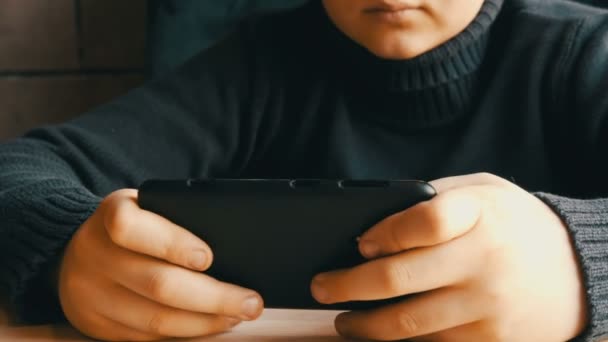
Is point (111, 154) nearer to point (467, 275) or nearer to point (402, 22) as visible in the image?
point (402, 22)

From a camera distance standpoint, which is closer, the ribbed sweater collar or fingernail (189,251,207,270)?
fingernail (189,251,207,270)

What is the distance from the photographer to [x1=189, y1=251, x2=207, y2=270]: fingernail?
1.64ft

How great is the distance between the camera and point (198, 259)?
502mm

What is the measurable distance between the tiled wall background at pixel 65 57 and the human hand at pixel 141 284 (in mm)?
907

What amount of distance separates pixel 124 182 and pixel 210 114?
14cm

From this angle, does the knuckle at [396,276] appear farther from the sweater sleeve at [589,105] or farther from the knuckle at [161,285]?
the sweater sleeve at [589,105]

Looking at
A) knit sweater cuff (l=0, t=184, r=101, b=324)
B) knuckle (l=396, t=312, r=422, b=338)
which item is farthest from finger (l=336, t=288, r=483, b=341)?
knit sweater cuff (l=0, t=184, r=101, b=324)

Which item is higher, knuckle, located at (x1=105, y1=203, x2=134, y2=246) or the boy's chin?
the boy's chin

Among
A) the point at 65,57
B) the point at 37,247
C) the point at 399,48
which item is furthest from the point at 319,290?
the point at 65,57

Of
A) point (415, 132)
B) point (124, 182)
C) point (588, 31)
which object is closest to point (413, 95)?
point (415, 132)

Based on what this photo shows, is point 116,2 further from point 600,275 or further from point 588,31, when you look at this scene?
point 600,275

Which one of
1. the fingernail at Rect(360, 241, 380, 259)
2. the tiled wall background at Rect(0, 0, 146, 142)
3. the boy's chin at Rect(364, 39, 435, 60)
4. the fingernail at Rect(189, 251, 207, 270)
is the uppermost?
the boy's chin at Rect(364, 39, 435, 60)

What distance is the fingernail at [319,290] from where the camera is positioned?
500 millimetres

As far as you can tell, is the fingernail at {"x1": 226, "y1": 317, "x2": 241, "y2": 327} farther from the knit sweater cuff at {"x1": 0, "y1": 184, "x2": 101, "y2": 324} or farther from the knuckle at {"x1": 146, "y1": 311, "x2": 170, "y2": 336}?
the knit sweater cuff at {"x1": 0, "y1": 184, "x2": 101, "y2": 324}
